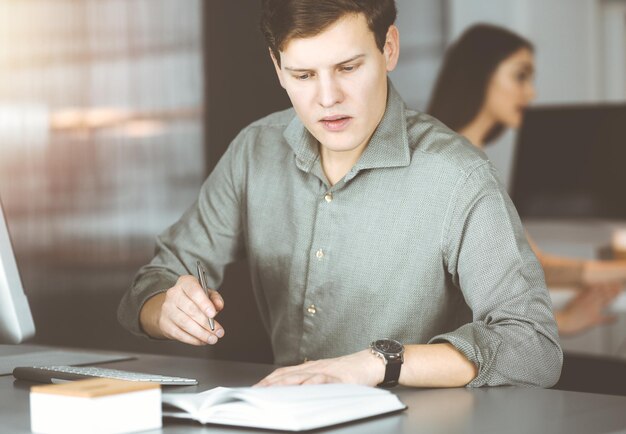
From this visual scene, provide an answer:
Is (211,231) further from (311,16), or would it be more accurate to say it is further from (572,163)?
(572,163)

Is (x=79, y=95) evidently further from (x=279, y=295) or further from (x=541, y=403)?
(x=541, y=403)

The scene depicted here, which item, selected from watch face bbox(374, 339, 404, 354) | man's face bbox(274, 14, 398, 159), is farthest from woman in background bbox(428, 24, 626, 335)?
watch face bbox(374, 339, 404, 354)

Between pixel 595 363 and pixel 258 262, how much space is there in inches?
64.1

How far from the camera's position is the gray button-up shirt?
1603 mm

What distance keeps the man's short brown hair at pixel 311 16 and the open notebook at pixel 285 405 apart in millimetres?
660

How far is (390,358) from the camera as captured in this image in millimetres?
1418

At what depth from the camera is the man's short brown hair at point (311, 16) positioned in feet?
5.51

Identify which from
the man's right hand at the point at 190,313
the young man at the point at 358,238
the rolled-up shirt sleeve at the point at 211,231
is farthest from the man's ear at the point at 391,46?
the man's right hand at the point at 190,313

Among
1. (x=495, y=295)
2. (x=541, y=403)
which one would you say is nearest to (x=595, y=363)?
(x=495, y=295)

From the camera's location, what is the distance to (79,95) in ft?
13.3

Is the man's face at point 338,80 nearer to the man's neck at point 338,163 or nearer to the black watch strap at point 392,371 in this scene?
the man's neck at point 338,163

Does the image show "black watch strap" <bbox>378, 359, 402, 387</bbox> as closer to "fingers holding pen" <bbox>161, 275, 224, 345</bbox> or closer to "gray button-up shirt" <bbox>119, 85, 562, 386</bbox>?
"gray button-up shirt" <bbox>119, 85, 562, 386</bbox>

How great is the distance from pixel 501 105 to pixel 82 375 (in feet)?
9.23

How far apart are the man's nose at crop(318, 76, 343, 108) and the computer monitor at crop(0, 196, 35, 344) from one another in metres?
0.54
